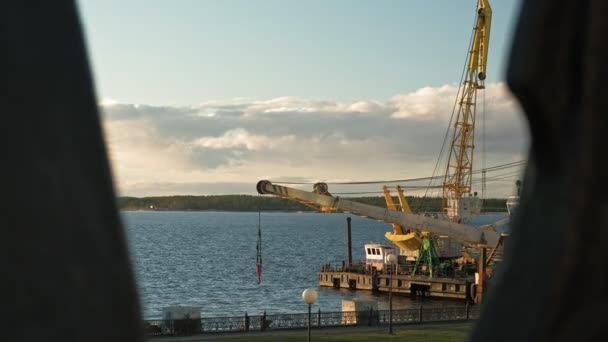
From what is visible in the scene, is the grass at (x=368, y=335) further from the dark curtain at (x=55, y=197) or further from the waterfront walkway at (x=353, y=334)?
the dark curtain at (x=55, y=197)

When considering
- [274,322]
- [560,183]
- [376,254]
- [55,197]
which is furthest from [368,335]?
[376,254]

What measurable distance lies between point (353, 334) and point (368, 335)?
1.42ft

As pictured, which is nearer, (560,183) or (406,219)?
(560,183)

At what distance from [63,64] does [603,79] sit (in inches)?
50.0

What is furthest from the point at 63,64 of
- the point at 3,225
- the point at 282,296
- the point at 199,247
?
the point at 199,247

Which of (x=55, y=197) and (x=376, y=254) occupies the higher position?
(x=55, y=197)

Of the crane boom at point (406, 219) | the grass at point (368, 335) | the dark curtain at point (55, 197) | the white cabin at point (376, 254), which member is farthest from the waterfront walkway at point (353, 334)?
the white cabin at point (376, 254)

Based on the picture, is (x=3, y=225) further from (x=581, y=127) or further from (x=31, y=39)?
(x=581, y=127)

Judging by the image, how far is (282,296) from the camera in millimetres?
60000

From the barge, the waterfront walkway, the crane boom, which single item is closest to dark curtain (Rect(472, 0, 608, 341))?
the waterfront walkway

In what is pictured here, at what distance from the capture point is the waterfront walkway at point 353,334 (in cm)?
2255

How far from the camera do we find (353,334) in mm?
23531

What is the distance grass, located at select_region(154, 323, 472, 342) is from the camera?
22250 mm

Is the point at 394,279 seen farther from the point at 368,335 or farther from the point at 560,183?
the point at 560,183
